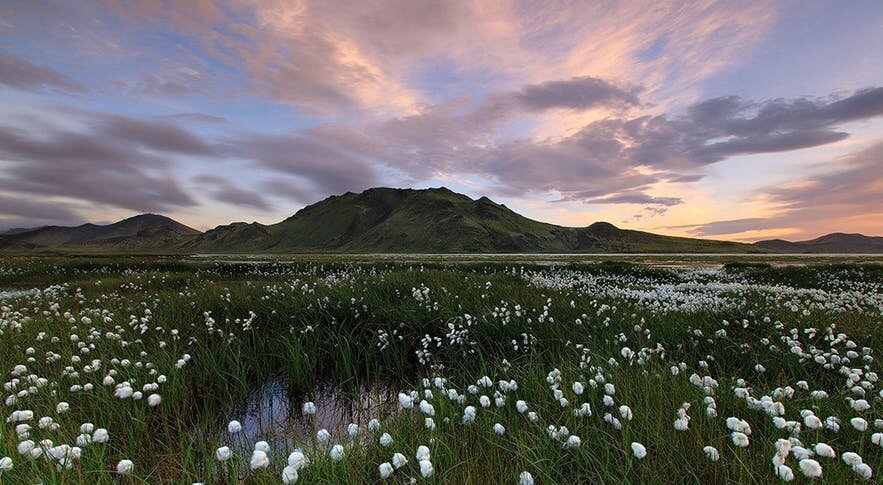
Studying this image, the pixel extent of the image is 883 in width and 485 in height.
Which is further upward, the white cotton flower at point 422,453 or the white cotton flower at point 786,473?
the white cotton flower at point 786,473

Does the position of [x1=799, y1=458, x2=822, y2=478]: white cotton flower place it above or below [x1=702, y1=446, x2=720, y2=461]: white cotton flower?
above

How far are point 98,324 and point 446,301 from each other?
8.37m

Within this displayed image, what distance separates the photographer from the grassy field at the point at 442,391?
10.9ft

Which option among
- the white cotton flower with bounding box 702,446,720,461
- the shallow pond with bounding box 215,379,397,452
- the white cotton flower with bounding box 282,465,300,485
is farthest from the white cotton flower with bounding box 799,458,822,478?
the shallow pond with bounding box 215,379,397,452

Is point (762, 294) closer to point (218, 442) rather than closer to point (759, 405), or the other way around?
point (759, 405)

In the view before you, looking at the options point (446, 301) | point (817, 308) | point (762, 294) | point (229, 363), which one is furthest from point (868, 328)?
point (229, 363)

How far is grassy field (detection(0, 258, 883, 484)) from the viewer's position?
3.32 metres

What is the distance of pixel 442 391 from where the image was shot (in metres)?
4.71

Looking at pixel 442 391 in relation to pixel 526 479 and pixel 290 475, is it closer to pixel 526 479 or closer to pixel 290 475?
pixel 526 479

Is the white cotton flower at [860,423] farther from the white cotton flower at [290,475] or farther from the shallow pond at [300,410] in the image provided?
the shallow pond at [300,410]

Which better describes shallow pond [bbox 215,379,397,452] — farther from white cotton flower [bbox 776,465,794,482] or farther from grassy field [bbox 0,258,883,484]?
white cotton flower [bbox 776,465,794,482]

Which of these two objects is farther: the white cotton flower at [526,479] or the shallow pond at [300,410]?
the shallow pond at [300,410]

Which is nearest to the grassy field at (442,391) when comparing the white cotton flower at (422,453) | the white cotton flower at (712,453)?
the white cotton flower at (422,453)

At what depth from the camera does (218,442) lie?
4.76 meters
